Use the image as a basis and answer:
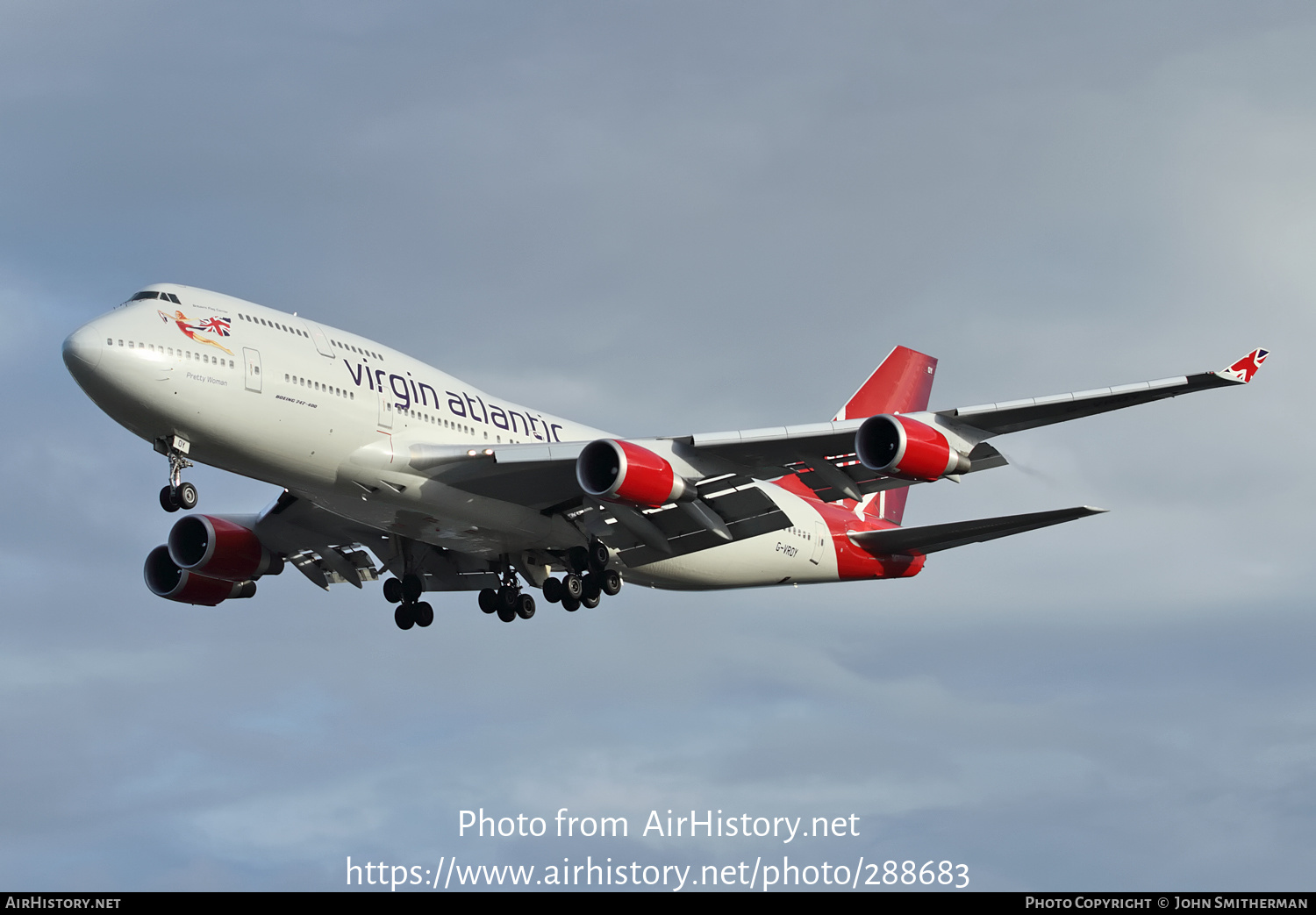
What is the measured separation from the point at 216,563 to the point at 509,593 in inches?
295

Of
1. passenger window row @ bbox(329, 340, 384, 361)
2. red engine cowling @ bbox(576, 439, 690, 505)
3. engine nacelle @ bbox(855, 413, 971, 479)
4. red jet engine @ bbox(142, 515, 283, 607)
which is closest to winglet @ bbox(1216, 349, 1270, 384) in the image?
engine nacelle @ bbox(855, 413, 971, 479)

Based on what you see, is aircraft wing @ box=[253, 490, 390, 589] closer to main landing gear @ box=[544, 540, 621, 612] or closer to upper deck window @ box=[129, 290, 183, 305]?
main landing gear @ box=[544, 540, 621, 612]

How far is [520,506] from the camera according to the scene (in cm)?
3450

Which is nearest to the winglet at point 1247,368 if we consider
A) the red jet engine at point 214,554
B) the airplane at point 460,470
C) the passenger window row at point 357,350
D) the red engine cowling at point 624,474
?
the airplane at point 460,470

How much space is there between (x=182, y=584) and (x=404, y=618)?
6362 millimetres

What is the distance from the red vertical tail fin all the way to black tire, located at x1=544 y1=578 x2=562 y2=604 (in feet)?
35.8

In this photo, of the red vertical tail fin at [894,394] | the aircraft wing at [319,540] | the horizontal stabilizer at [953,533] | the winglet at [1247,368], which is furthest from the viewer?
the red vertical tail fin at [894,394]

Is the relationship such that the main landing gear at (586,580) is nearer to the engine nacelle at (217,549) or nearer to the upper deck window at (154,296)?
the engine nacelle at (217,549)

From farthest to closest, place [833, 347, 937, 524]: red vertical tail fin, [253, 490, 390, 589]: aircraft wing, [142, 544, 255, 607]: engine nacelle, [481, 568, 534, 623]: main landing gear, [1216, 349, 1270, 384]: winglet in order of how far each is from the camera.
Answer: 1. [833, 347, 937, 524]: red vertical tail fin
2. [142, 544, 255, 607]: engine nacelle
3. [481, 568, 534, 623]: main landing gear
4. [253, 490, 390, 589]: aircraft wing
5. [1216, 349, 1270, 384]: winglet

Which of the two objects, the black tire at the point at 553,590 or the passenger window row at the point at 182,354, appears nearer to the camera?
the passenger window row at the point at 182,354

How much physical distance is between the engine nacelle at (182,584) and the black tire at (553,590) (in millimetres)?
8917

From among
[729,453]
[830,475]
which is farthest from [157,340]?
[830,475]

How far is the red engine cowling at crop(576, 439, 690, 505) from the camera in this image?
31531 millimetres

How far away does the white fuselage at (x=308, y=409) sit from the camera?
95.3 feet
